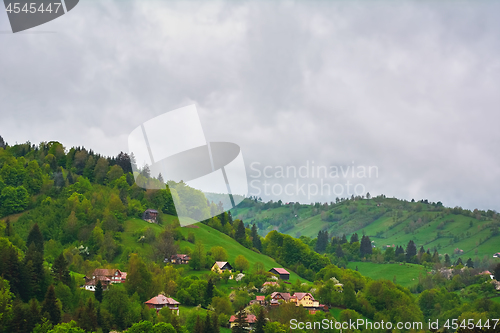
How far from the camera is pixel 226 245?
111312 millimetres

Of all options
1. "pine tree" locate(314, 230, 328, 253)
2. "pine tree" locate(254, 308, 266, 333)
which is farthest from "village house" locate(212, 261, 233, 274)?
"pine tree" locate(314, 230, 328, 253)

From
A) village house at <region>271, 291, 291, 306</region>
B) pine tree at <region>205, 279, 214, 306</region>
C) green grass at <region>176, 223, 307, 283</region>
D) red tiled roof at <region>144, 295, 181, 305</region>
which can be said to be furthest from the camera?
green grass at <region>176, 223, 307, 283</region>

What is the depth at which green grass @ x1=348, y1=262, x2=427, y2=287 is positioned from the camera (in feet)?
477

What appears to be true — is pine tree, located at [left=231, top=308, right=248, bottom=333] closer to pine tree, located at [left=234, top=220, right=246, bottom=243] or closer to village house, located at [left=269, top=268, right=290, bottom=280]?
village house, located at [left=269, top=268, right=290, bottom=280]

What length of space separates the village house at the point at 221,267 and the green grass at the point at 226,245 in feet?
22.4

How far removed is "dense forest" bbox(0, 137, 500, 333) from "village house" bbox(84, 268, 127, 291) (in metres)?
1.57

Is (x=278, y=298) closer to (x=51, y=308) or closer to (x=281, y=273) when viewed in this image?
(x=281, y=273)

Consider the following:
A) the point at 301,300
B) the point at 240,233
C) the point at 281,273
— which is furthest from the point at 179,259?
the point at 240,233

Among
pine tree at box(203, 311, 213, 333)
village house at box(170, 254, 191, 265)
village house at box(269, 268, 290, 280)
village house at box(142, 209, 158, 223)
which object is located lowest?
pine tree at box(203, 311, 213, 333)

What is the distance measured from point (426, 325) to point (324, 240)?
9044 cm

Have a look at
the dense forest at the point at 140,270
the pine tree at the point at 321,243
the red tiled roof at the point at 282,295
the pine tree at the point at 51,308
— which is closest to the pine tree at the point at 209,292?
the dense forest at the point at 140,270

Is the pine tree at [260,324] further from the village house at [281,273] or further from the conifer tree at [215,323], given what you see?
the village house at [281,273]

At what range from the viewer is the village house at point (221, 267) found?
305ft

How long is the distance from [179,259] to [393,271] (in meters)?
79.5
